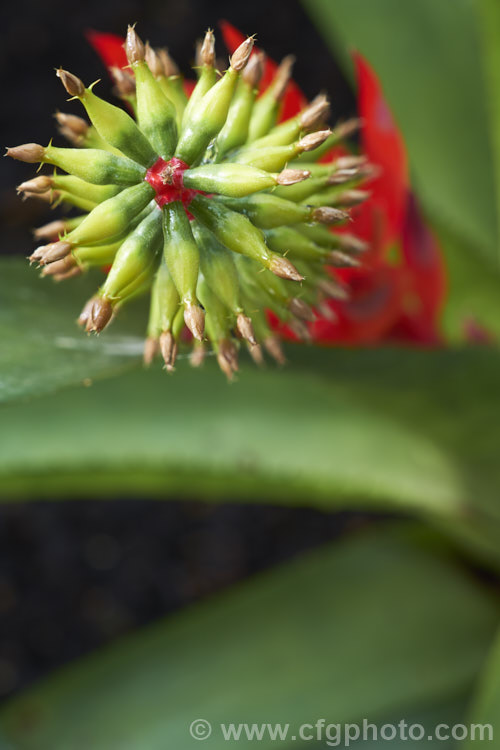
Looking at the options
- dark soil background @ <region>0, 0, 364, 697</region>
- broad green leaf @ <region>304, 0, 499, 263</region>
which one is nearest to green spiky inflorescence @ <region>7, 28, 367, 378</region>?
broad green leaf @ <region>304, 0, 499, 263</region>

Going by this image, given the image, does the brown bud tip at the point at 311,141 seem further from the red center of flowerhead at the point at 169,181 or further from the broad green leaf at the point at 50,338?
the broad green leaf at the point at 50,338

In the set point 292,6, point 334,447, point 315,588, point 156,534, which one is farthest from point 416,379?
point 292,6

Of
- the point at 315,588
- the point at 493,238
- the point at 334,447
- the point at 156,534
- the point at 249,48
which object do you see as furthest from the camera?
the point at 156,534

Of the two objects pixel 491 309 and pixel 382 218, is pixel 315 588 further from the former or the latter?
pixel 382 218

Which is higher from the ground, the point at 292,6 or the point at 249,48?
the point at 292,6

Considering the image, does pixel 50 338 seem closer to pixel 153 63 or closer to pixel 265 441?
pixel 153 63

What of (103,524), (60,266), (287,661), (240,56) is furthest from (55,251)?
(103,524)
